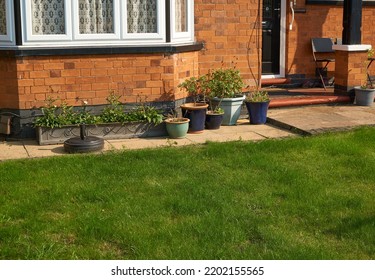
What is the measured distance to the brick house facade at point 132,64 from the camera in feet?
23.6

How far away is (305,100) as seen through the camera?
918cm

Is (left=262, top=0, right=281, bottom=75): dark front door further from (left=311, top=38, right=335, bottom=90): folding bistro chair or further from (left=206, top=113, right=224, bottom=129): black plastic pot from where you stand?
(left=206, top=113, right=224, bottom=129): black plastic pot

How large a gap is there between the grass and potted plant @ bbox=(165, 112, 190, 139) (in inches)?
28.4

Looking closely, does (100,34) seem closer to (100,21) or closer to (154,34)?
(100,21)

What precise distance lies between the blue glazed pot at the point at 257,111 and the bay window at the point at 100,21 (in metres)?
1.30

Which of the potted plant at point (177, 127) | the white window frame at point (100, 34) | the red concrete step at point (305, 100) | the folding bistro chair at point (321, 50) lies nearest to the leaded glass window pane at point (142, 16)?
the white window frame at point (100, 34)

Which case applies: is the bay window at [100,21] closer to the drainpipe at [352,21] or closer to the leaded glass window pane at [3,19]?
the leaded glass window pane at [3,19]

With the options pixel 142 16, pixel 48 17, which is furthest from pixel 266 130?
pixel 48 17

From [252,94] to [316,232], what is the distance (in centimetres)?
443

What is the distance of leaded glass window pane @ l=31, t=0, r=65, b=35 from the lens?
7160 mm

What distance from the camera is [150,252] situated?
12.8 ft

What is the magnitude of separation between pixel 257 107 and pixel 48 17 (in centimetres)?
300

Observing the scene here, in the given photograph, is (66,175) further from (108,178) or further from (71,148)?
(71,148)
